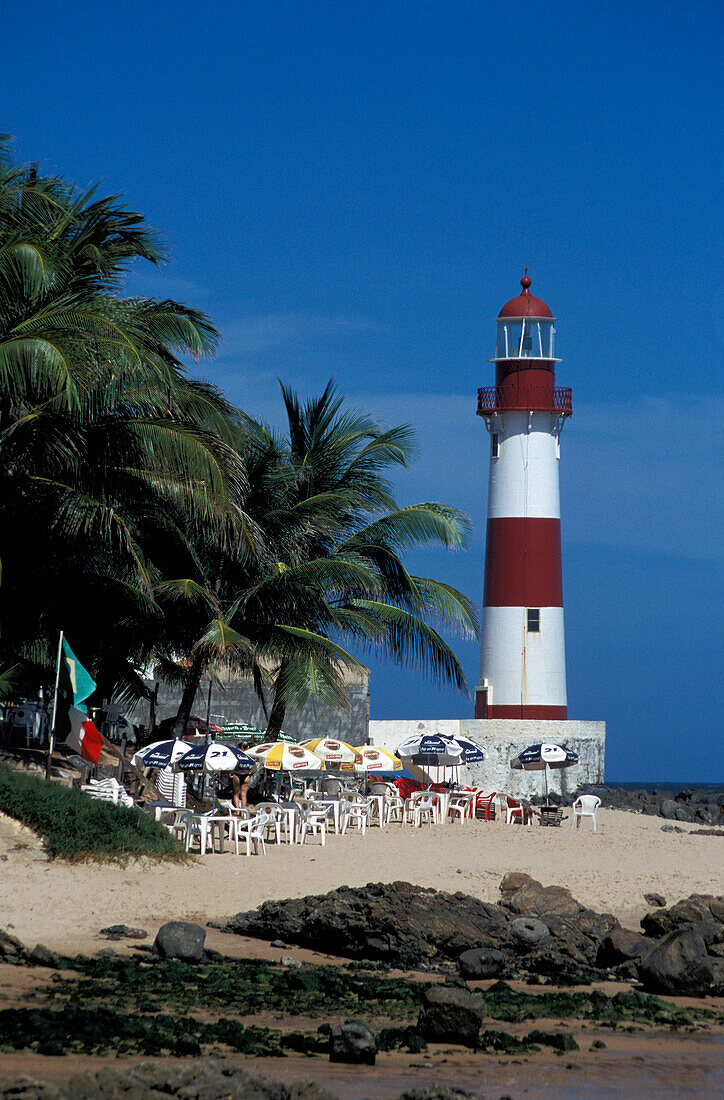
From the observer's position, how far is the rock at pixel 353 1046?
292 inches

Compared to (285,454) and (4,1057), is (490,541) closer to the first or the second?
(285,454)

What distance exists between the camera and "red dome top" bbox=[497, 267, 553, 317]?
32594 millimetres

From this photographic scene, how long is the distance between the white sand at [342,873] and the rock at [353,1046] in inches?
155

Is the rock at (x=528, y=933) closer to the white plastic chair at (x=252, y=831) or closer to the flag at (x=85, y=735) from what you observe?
the white plastic chair at (x=252, y=831)

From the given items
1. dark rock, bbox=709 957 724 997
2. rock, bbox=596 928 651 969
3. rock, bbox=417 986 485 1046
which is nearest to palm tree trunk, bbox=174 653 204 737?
rock, bbox=596 928 651 969

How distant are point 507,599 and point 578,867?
1495cm

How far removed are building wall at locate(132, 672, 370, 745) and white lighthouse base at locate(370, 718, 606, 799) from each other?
181 cm

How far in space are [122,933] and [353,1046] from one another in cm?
440

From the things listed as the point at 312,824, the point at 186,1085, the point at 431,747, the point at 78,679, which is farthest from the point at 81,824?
the point at 431,747

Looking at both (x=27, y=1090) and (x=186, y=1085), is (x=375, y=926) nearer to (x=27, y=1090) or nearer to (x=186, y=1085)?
(x=186, y=1085)

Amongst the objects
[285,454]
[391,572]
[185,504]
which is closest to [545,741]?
[391,572]

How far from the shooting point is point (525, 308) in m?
32.7

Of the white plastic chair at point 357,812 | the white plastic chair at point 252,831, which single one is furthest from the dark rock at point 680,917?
the white plastic chair at point 357,812

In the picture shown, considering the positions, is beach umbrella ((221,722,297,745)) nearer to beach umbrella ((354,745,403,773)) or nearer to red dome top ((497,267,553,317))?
beach umbrella ((354,745,403,773))
